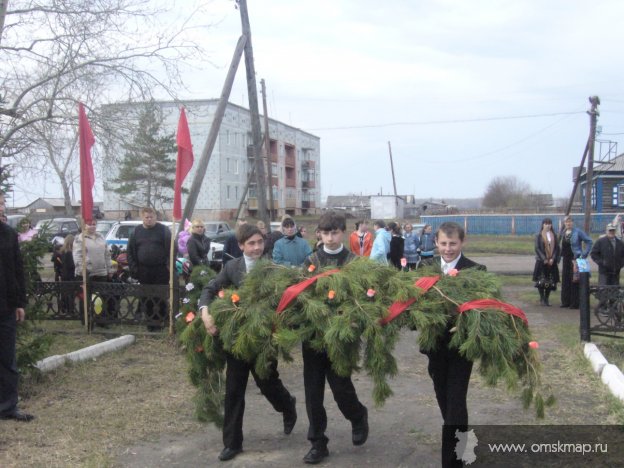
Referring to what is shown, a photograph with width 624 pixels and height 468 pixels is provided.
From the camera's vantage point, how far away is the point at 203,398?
4.67 metres

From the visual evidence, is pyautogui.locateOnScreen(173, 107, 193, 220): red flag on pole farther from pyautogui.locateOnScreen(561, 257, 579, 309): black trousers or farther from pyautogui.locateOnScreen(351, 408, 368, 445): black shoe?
pyautogui.locateOnScreen(561, 257, 579, 309): black trousers

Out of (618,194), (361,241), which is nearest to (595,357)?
(361,241)

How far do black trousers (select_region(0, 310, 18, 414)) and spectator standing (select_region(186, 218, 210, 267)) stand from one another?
506cm

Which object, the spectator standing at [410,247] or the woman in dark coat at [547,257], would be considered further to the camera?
the spectator standing at [410,247]

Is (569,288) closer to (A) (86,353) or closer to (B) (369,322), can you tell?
(A) (86,353)

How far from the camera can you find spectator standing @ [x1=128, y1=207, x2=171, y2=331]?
9016 mm

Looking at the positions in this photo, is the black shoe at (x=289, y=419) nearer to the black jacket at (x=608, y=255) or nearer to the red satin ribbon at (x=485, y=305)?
the red satin ribbon at (x=485, y=305)

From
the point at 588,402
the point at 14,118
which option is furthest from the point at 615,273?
the point at 14,118

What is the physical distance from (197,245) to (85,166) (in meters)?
2.35

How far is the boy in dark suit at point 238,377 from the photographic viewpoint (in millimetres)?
4465

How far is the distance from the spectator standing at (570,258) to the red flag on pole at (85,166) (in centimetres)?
844

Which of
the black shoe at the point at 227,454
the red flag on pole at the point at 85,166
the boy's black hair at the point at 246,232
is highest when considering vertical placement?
the red flag on pole at the point at 85,166

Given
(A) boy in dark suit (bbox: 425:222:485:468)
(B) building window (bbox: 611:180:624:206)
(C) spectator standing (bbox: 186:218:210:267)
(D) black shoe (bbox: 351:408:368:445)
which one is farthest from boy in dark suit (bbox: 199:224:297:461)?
(B) building window (bbox: 611:180:624:206)

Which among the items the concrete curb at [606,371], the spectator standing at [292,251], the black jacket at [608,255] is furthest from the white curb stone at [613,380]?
the black jacket at [608,255]
